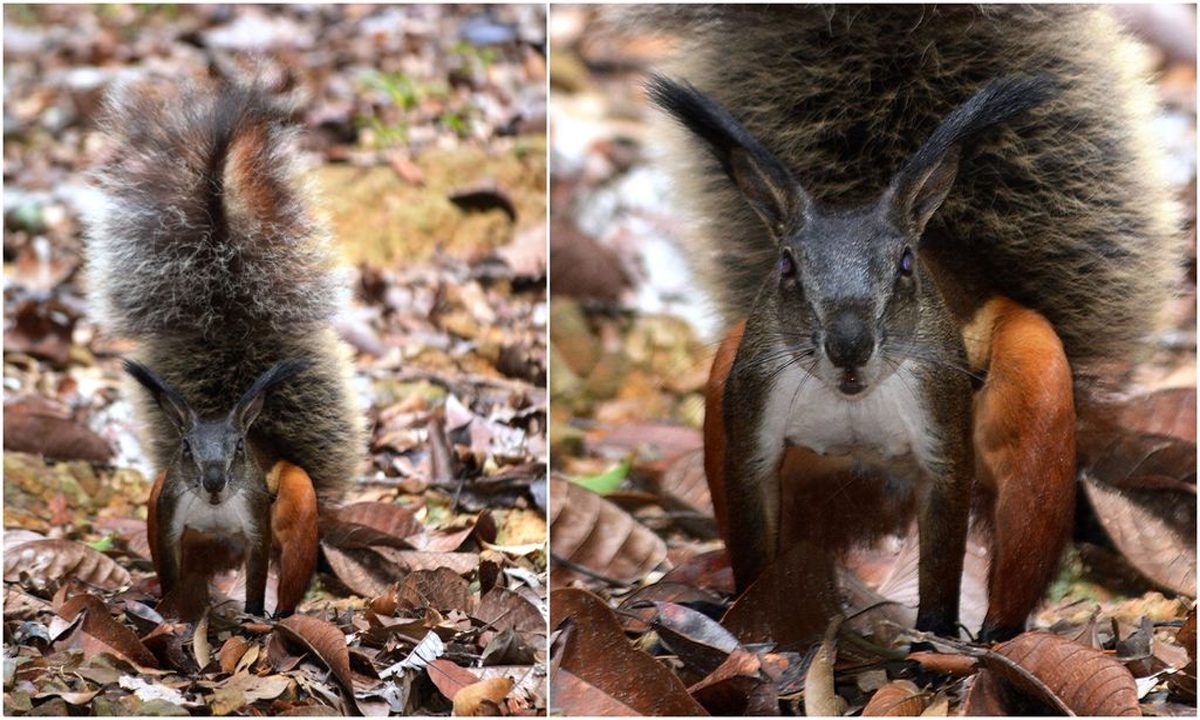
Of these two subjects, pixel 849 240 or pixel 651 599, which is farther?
pixel 651 599

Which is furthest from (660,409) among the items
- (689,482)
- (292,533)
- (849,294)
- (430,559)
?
(849,294)

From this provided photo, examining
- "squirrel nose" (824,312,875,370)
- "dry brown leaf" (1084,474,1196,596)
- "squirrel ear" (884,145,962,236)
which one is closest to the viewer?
"squirrel nose" (824,312,875,370)

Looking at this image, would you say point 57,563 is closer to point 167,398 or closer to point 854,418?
point 167,398

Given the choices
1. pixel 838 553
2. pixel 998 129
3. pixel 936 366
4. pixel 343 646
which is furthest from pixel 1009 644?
pixel 343 646

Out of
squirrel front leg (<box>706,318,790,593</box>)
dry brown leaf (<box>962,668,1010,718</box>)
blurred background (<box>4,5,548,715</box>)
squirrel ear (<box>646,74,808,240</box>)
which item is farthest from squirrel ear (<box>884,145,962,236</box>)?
blurred background (<box>4,5,548,715</box>)

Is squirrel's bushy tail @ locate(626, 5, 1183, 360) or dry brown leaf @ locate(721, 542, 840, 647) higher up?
squirrel's bushy tail @ locate(626, 5, 1183, 360)

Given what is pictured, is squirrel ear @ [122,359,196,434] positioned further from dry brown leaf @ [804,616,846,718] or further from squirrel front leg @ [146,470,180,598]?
dry brown leaf @ [804,616,846,718]
